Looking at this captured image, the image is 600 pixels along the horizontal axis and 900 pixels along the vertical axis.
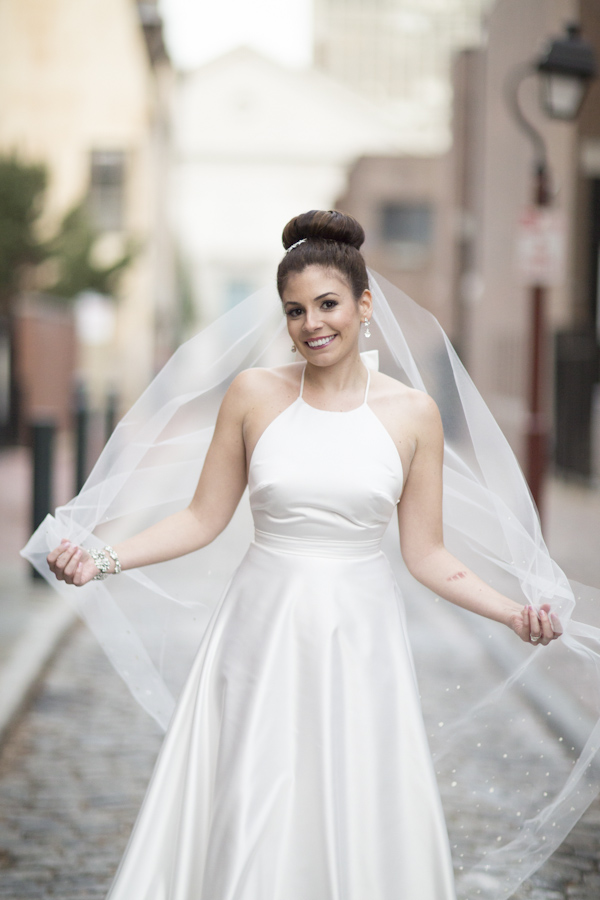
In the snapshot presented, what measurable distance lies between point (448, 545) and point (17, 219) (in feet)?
59.6

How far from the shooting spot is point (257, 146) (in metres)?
60.4

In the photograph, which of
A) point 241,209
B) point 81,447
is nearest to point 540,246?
point 81,447

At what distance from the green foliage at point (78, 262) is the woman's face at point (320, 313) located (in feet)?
63.5

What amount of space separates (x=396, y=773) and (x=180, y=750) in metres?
0.53

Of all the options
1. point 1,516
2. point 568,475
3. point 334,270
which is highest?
point 334,270

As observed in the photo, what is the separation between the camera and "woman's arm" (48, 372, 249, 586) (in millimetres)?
2588

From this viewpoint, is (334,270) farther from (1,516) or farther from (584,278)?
(584,278)

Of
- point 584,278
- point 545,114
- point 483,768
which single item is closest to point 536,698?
point 483,768

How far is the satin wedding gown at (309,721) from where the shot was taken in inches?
93.8

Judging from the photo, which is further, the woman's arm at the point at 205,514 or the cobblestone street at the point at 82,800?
the cobblestone street at the point at 82,800

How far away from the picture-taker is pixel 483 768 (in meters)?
4.19

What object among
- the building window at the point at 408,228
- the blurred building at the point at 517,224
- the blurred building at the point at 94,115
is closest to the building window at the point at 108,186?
the blurred building at the point at 94,115

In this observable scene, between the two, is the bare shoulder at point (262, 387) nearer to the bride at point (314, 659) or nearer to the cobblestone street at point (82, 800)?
the bride at point (314, 659)

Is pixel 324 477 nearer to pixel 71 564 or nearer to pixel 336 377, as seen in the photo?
pixel 336 377
